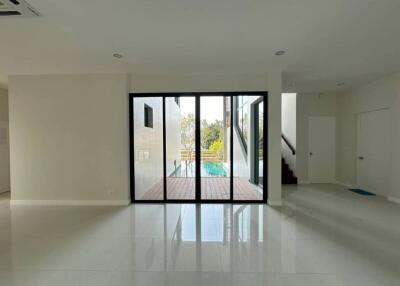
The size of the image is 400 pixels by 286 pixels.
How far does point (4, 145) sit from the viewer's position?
6.16 metres

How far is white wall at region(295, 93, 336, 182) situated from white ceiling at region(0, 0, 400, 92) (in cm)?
233

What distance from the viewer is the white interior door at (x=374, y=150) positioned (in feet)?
17.5

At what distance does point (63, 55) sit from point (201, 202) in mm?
3744

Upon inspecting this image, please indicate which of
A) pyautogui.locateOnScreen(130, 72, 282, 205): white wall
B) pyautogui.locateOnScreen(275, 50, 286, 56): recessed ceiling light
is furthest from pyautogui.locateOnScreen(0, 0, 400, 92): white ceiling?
pyautogui.locateOnScreen(130, 72, 282, 205): white wall

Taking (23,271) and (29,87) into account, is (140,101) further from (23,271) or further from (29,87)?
(23,271)

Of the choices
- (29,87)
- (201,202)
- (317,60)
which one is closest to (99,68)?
(29,87)

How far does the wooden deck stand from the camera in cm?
506

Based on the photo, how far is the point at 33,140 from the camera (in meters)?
4.90

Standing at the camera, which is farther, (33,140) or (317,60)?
(33,140)

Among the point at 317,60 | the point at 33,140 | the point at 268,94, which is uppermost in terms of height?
the point at 317,60

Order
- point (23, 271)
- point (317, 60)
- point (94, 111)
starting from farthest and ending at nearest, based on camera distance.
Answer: point (94, 111), point (317, 60), point (23, 271)

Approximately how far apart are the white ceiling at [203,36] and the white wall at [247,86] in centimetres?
22

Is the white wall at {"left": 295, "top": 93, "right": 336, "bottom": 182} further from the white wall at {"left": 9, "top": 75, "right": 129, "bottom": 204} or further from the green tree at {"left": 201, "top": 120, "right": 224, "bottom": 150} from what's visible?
the white wall at {"left": 9, "top": 75, "right": 129, "bottom": 204}

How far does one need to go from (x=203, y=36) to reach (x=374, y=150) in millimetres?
5236
